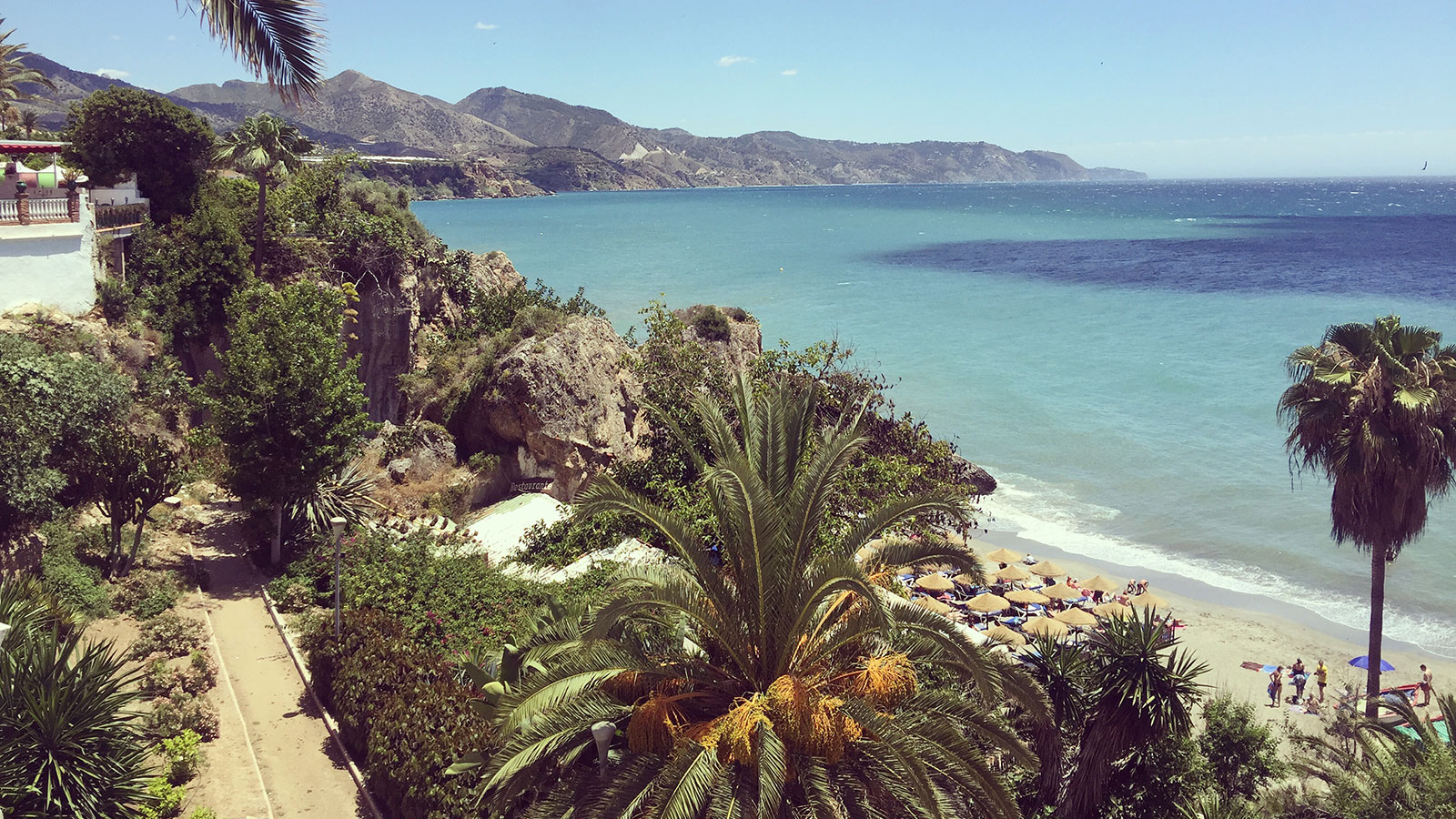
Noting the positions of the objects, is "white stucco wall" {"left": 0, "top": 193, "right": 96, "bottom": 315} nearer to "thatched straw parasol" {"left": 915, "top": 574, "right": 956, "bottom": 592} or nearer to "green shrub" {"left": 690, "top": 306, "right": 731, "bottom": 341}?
"green shrub" {"left": 690, "top": 306, "right": 731, "bottom": 341}

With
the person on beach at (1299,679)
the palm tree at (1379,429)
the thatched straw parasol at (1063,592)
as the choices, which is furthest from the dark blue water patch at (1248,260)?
the palm tree at (1379,429)

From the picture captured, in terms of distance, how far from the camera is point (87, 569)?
14.7 m

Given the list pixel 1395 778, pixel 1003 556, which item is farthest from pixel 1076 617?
pixel 1395 778

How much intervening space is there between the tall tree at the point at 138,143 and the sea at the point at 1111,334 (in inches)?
1023

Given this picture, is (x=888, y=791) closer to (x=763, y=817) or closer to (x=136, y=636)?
(x=763, y=817)

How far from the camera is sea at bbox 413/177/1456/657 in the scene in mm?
28844

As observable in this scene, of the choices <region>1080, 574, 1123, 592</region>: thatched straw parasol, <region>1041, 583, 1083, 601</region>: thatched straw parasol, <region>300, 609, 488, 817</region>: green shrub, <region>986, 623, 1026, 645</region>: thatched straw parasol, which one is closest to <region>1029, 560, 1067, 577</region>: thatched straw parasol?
<region>1080, 574, 1123, 592</region>: thatched straw parasol

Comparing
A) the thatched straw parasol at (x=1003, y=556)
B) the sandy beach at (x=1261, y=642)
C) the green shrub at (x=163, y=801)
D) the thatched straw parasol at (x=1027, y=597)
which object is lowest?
the sandy beach at (x=1261, y=642)

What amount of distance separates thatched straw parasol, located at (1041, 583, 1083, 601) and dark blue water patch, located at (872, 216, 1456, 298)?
59.5 m

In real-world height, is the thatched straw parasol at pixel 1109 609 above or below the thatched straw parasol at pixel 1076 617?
above

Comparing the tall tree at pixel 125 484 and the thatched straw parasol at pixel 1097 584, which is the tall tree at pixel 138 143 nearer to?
the tall tree at pixel 125 484

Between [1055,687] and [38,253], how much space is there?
67.7ft

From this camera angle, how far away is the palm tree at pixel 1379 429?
16.1 m

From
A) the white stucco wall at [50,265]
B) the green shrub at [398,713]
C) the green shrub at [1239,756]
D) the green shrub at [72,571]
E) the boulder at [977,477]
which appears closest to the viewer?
the green shrub at [398,713]
